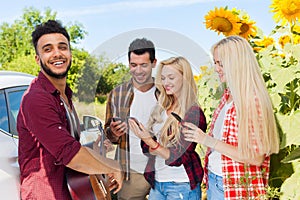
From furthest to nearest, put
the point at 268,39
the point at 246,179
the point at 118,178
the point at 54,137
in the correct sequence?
the point at 268,39
the point at 118,178
the point at 246,179
the point at 54,137

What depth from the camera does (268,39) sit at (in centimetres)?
379

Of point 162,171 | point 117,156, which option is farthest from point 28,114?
point 162,171

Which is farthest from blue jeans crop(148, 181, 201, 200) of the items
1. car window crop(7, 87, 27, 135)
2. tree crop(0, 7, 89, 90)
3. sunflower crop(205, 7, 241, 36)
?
tree crop(0, 7, 89, 90)

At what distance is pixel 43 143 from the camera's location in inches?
96.5

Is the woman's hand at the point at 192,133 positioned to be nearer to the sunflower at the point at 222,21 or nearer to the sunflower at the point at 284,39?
the sunflower at the point at 222,21

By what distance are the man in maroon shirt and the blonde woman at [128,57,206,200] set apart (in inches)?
10.5

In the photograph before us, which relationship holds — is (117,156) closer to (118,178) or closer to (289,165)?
(118,178)

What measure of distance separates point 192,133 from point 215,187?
404 millimetres

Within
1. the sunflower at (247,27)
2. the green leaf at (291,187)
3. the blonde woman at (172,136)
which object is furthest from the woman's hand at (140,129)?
the sunflower at (247,27)

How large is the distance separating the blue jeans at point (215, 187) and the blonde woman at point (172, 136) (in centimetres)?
7

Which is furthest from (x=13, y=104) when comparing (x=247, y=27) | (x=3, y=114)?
(x=247, y=27)

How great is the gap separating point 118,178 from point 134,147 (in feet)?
0.89

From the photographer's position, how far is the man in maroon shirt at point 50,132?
244cm

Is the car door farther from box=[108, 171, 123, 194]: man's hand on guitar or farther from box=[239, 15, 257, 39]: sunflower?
box=[239, 15, 257, 39]: sunflower
